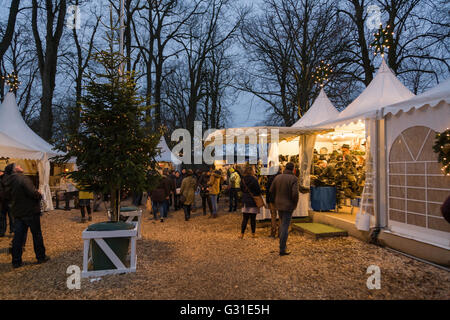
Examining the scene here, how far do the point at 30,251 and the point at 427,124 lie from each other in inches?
321

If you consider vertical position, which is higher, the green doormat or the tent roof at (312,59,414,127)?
the tent roof at (312,59,414,127)

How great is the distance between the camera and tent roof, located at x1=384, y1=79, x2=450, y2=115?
15.7 feet

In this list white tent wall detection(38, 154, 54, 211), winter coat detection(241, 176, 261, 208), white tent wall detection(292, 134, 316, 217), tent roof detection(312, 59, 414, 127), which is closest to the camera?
winter coat detection(241, 176, 261, 208)

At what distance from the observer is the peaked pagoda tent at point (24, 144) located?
9.88m

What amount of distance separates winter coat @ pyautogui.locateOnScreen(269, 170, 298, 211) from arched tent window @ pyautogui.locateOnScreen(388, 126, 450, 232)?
7.36ft

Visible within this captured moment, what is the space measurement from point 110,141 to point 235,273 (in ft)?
10.1

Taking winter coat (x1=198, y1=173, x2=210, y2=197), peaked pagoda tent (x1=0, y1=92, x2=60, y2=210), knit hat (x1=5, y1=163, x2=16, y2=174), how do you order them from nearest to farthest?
knit hat (x1=5, y1=163, x2=16, y2=174)
peaked pagoda tent (x1=0, y1=92, x2=60, y2=210)
winter coat (x1=198, y1=173, x2=210, y2=197)

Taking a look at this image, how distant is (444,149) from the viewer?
15.3 ft

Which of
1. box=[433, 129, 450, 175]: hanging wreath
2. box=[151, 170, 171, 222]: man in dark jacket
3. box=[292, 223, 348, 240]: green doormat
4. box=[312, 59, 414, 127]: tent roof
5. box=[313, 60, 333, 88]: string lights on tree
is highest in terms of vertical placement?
box=[313, 60, 333, 88]: string lights on tree

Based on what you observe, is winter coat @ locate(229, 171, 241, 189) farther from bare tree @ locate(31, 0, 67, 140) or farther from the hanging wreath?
bare tree @ locate(31, 0, 67, 140)

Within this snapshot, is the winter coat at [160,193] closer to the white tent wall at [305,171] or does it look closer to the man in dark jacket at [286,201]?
the white tent wall at [305,171]

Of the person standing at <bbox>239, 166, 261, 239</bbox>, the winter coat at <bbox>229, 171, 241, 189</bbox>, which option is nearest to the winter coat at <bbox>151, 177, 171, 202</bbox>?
the winter coat at <bbox>229, 171, 241, 189</bbox>

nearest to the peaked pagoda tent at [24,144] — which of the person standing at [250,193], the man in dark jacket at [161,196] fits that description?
the man in dark jacket at [161,196]
